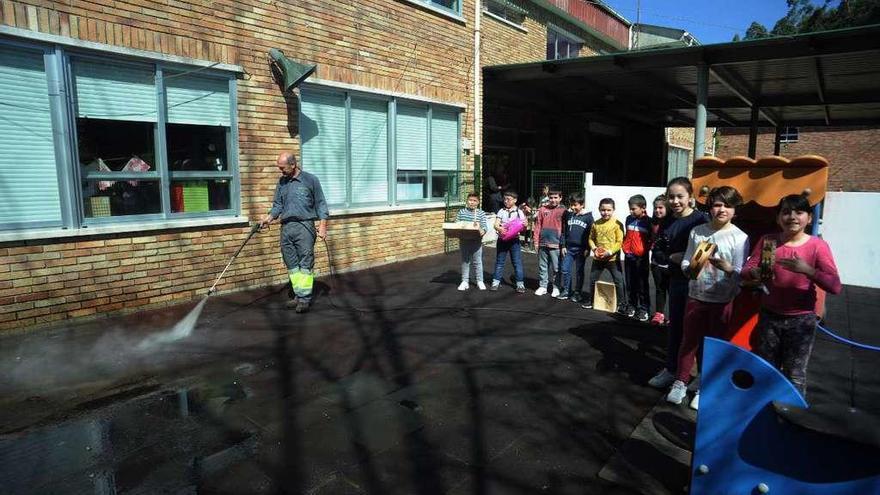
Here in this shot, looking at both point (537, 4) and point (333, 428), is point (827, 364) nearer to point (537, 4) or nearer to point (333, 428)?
point (333, 428)

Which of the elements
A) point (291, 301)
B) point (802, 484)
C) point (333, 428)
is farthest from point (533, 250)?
point (802, 484)

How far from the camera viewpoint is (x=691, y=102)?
15773mm

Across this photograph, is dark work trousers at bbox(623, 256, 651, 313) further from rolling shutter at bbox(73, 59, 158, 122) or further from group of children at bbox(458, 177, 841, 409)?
rolling shutter at bbox(73, 59, 158, 122)

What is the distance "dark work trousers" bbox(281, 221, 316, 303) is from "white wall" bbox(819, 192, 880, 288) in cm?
839

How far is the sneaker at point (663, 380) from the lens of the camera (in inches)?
177

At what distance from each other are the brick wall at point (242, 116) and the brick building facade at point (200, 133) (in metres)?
0.02

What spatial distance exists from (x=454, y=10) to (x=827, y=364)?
9.13m

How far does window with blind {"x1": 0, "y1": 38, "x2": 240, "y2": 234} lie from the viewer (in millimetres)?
5758

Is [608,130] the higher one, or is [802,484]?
[608,130]

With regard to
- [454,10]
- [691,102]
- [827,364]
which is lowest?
[827,364]

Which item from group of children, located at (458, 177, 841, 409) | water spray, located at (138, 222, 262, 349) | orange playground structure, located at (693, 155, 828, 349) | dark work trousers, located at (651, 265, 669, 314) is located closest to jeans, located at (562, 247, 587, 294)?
group of children, located at (458, 177, 841, 409)

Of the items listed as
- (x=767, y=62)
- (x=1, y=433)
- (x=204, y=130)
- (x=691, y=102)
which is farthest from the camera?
(x=691, y=102)

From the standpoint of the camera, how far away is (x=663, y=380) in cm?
450

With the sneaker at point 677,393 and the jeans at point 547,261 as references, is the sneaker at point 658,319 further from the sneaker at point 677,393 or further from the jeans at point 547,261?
the sneaker at point 677,393
